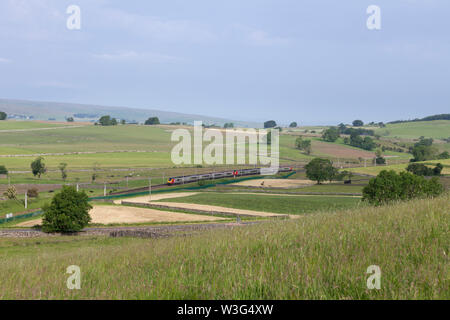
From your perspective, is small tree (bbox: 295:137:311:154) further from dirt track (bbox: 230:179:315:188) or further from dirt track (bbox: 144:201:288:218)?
dirt track (bbox: 144:201:288:218)

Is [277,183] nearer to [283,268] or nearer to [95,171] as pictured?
[95,171]

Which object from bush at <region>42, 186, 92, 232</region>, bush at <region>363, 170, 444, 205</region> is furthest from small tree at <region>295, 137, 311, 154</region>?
bush at <region>42, 186, 92, 232</region>

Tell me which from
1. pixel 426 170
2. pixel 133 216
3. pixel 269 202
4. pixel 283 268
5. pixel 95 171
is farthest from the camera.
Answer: pixel 95 171

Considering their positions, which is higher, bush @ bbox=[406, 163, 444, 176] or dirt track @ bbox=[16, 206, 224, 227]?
bush @ bbox=[406, 163, 444, 176]

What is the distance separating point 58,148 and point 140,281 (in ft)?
566

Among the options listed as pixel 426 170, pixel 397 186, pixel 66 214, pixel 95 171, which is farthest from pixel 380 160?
pixel 66 214

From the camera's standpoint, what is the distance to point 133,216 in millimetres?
59656

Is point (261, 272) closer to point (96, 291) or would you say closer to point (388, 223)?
point (96, 291)

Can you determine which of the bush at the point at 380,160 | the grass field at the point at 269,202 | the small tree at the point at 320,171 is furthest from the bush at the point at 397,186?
the bush at the point at 380,160

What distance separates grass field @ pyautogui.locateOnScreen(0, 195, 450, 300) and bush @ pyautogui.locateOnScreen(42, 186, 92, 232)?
41472 millimetres

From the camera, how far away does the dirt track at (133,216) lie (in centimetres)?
5644

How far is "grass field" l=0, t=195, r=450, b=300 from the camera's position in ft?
21.3

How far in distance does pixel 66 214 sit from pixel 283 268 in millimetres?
47332

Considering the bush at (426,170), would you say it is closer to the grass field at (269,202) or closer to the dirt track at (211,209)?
the grass field at (269,202)
